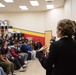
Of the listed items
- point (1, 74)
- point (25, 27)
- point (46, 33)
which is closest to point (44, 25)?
point (46, 33)

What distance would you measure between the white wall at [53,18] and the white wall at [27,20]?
517 millimetres

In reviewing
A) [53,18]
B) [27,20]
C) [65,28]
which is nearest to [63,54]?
[65,28]

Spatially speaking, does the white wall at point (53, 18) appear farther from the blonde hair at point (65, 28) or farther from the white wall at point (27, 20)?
the blonde hair at point (65, 28)

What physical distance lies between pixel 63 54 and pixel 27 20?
43.1ft

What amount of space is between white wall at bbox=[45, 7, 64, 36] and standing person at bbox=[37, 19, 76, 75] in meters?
11.2

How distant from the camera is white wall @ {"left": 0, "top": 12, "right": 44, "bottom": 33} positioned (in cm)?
1449

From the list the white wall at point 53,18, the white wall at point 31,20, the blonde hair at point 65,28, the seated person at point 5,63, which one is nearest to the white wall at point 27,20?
the white wall at point 31,20

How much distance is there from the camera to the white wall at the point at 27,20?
1449cm

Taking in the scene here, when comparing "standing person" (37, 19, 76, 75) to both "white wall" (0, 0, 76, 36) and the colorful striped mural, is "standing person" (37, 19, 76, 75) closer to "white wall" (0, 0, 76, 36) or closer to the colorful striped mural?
"white wall" (0, 0, 76, 36)

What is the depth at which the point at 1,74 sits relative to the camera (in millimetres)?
4496

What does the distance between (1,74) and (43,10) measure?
403 inches

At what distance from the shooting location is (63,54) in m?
1.66

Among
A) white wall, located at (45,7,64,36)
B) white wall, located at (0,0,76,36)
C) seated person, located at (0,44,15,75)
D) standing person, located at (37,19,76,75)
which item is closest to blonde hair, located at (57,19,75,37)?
standing person, located at (37,19,76,75)

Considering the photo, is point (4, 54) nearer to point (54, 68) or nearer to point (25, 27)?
point (54, 68)
